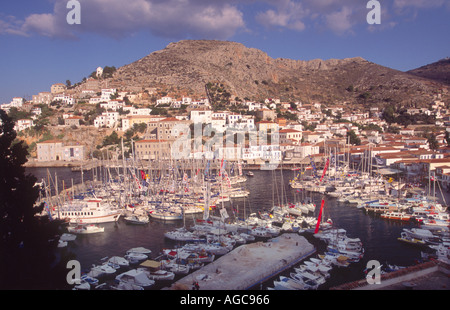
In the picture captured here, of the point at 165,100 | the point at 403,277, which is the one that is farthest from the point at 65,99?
the point at 403,277

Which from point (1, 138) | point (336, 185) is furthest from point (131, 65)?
point (1, 138)

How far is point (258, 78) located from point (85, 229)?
66.5 meters

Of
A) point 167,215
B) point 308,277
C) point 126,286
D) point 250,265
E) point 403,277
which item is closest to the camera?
point 403,277

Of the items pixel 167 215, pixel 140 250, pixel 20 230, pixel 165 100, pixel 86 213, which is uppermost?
pixel 165 100

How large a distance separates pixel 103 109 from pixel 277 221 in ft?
131

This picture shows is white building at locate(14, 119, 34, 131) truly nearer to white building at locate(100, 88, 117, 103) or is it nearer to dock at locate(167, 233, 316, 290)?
white building at locate(100, 88, 117, 103)

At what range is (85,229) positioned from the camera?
16.2m

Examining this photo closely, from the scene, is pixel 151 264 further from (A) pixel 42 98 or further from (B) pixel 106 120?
(A) pixel 42 98

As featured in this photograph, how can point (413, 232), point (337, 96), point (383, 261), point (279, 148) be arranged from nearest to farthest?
point (383, 261)
point (413, 232)
point (279, 148)
point (337, 96)

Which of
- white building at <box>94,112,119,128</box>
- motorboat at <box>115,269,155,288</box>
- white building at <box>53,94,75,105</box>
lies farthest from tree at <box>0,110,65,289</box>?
white building at <box>53,94,75,105</box>

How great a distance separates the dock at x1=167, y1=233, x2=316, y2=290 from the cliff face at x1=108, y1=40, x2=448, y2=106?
157ft
